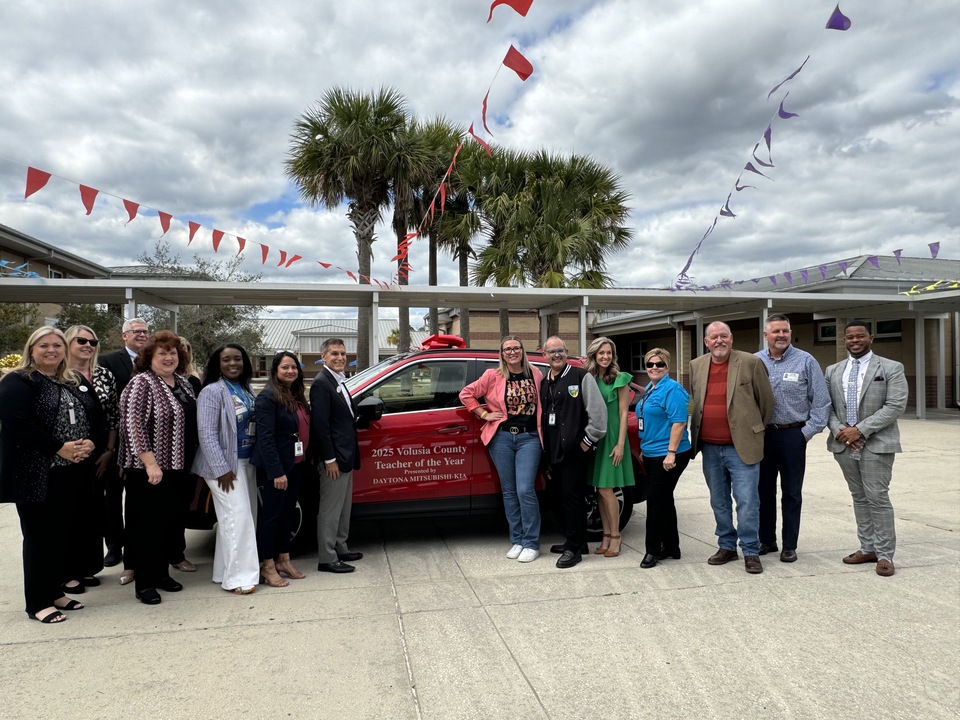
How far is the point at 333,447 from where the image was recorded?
4.65 m

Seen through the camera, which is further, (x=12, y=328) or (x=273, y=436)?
(x=12, y=328)

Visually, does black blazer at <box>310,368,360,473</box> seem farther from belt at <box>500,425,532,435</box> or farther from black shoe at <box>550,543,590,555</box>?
black shoe at <box>550,543,590,555</box>

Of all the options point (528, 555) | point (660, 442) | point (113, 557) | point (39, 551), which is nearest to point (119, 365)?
point (113, 557)

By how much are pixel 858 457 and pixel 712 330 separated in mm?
1342

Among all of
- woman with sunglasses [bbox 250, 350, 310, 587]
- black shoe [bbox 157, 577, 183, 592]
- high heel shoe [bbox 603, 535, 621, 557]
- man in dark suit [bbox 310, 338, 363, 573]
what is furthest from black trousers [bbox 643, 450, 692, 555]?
black shoe [bbox 157, 577, 183, 592]

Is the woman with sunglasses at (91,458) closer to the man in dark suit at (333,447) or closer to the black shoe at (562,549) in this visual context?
the man in dark suit at (333,447)

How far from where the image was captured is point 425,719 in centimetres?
281

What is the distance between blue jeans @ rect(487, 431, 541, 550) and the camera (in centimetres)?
503

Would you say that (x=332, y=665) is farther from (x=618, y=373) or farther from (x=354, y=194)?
(x=354, y=194)

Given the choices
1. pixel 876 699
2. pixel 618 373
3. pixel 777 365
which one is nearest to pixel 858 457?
pixel 777 365

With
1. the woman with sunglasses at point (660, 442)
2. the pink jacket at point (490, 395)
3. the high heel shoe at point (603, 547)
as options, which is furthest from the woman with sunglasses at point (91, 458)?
the woman with sunglasses at point (660, 442)

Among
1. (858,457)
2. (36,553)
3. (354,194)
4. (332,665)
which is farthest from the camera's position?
(354,194)

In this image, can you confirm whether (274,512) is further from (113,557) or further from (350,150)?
(350,150)

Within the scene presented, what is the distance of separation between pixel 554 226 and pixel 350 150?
18.9ft
